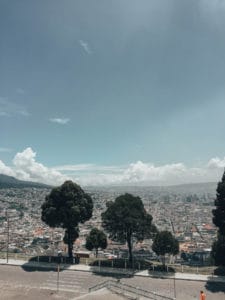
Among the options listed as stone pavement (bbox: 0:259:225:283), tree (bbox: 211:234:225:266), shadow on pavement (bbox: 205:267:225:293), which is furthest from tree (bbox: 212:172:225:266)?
shadow on pavement (bbox: 205:267:225:293)

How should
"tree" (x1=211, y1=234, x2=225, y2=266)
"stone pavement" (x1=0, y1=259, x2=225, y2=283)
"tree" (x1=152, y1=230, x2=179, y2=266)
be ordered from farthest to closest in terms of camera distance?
"tree" (x1=152, y1=230, x2=179, y2=266) < "tree" (x1=211, y1=234, x2=225, y2=266) < "stone pavement" (x1=0, y1=259, x2=225, y2=283)

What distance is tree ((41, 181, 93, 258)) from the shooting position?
120 ft

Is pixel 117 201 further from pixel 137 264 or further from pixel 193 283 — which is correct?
pixel 193 283

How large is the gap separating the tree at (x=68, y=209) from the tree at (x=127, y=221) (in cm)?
286

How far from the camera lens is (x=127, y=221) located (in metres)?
34.8

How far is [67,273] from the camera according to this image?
32.5 m

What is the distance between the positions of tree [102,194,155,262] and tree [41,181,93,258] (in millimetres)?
2858

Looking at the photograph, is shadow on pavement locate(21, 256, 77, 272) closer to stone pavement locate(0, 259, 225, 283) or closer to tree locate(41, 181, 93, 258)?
stone pavement locate(0, 259, 225, 283)

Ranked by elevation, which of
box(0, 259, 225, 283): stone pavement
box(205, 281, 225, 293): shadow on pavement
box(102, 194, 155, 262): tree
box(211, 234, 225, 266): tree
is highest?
box(102, 194, 155, 262): tree

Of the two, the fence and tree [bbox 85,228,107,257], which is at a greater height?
tree [bbox 85,228,107,257]

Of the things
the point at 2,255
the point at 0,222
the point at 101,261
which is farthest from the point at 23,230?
the point at 101,261

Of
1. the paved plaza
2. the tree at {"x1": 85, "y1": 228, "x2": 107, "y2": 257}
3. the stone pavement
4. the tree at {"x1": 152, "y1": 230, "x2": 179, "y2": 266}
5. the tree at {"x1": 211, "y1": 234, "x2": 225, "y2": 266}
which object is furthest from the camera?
the tree at {"x1": 85, "y1": 228, "x2": 107, "y2": 257}

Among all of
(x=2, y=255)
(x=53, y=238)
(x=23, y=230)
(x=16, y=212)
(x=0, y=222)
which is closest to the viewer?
(x=2, y=255)

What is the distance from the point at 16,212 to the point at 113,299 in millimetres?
130964
